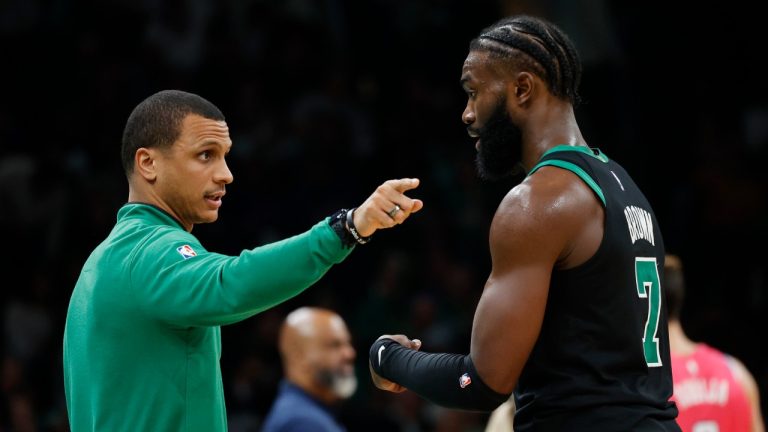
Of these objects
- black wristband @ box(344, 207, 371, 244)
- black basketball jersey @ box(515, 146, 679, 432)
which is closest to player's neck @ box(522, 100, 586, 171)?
black basketball jersey @ box(515, 146, 679, 432)

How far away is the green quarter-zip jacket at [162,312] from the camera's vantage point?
3.11 meters

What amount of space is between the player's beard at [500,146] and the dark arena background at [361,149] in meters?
4.66

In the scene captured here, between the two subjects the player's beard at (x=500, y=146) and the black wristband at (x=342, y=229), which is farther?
the player's beard at (x=500, y=146)

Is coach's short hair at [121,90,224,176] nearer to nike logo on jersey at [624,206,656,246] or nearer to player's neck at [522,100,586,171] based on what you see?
player's neck at [522,100,586,171]

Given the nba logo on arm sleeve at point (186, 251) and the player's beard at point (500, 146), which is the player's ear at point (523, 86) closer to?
the player's beard at point (500, 146)

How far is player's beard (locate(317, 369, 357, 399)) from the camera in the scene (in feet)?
19.8

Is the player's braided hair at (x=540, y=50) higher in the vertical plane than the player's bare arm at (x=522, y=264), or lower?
higher

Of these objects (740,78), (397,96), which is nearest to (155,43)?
(397,96)

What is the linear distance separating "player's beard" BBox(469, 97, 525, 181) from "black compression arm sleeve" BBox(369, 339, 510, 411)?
0.60 metres

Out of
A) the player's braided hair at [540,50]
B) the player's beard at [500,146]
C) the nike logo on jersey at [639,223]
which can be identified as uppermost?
the player's braided hair at [540,50]

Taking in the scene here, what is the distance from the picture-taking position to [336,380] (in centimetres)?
606

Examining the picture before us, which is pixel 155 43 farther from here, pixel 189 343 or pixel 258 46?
pixel 189 343

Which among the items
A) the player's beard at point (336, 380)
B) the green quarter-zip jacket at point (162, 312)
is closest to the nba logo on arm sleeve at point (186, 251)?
the green quarter-zip jacket at point (162, 312)

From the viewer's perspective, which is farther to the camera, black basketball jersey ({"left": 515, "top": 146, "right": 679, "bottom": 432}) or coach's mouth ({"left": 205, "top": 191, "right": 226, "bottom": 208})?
coach's mouth ({"left": 205, "top": 191, "right": 226, "bottom": 208})
